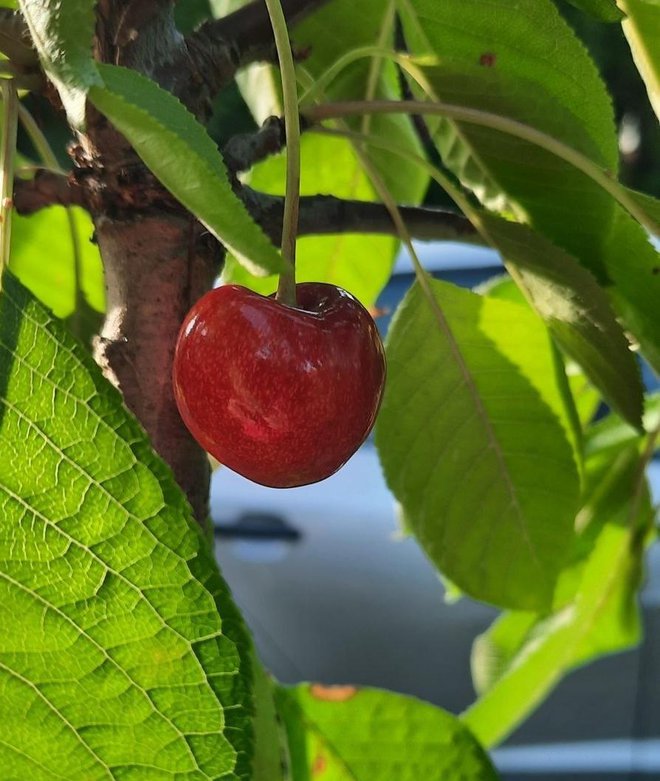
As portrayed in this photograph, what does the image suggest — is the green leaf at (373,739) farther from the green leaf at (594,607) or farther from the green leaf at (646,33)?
the green leaf at (646,33)

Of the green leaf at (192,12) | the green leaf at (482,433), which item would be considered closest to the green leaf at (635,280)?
the green leaf at (482,433)

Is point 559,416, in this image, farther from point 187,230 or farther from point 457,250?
point 457,250

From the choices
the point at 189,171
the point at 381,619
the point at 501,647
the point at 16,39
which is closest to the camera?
Result: the point at 189,171

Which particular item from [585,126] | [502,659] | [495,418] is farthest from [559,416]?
[502,659]

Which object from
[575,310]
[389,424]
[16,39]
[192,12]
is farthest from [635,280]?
[192,12]

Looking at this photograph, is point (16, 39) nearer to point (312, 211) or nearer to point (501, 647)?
point (312, 211)

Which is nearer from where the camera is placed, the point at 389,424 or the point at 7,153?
the point at 7,153
